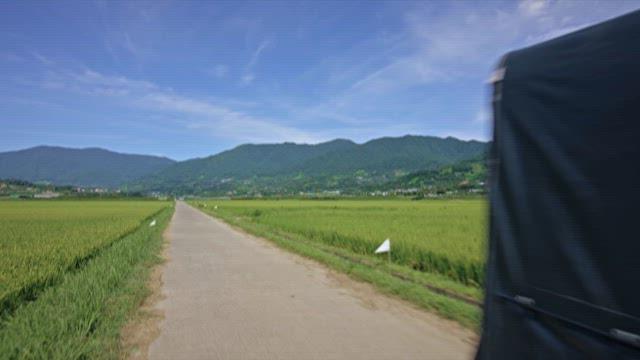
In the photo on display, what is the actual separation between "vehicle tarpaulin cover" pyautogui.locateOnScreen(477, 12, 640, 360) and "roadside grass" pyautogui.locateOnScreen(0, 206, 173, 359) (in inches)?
164

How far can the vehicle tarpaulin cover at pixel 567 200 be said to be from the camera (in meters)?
2.05

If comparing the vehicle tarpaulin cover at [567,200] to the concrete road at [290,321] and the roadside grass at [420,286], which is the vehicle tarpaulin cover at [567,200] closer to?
the roadside grass at [420,286]

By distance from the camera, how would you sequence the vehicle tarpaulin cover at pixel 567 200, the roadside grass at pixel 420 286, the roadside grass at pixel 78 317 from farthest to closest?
1. the roadside grass at pixel 420 286
2. the roadside grass at pixel 78 317
3. the vehicle tarpaulin cover at pixel 567 200

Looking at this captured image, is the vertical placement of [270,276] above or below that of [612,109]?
below

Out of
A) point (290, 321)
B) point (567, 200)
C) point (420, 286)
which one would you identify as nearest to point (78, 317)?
point (290, 321)

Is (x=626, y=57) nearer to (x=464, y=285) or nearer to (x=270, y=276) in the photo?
(x=464, y=285)

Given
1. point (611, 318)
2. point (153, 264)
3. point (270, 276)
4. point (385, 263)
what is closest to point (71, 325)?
point (270, 276)

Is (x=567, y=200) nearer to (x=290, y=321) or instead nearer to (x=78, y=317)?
(x=290, y=321)

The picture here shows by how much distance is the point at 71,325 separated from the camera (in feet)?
19.5

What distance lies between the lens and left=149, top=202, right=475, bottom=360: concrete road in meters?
5.30

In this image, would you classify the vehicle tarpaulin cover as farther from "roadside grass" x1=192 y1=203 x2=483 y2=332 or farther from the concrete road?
the concrete road

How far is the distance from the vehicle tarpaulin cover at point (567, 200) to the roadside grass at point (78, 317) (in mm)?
4157

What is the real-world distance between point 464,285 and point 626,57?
7.91m

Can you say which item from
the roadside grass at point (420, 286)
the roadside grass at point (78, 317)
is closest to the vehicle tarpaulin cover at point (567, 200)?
the roadside grass at point (420, 286)
